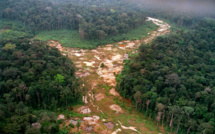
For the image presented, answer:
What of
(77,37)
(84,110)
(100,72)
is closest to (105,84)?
(100,72)

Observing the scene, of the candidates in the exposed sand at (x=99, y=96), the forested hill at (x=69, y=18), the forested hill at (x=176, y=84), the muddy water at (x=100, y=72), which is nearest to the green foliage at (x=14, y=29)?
the forested hill at (x=69, y=18)

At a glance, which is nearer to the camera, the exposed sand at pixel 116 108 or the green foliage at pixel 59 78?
the exposed sand at pixel 116 108

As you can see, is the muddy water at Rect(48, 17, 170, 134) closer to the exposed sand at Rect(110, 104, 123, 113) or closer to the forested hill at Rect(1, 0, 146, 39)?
the exposed sand at Rect(110, 104, 123, 113)

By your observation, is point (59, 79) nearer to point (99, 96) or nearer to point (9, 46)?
point (99, 96)

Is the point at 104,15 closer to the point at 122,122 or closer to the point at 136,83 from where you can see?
the point at 136,83

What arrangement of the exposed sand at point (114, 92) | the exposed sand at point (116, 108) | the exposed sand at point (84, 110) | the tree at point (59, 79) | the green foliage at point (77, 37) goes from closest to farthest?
the exposed sand at point (84, 110) < the exposed sand at point (116, 108) < the tree at point (59, 79) < the exposed sand at point (114, 92) < the green foliage at point (77, 37)

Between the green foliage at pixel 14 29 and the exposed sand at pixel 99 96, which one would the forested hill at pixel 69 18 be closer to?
the green foliage at pixel 14 29

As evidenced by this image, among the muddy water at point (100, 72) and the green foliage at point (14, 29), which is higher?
the green foliage at point (14, 29)
